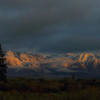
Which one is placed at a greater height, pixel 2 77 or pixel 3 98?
pixel 3 98

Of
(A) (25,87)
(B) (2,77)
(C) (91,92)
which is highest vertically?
(C) (91,92)

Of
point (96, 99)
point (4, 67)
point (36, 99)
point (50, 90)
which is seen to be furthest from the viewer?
point (4, 67)

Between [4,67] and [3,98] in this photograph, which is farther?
[4,67]

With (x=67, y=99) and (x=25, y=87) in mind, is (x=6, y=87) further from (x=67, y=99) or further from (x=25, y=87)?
(x=67, y=99)

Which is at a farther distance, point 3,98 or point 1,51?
point 1,51

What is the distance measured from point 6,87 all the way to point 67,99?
1189 centimetres

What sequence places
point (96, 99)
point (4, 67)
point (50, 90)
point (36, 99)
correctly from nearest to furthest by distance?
1. point (96, 99)
2. point (36, 99)
3. point (50, 90)
4. point (4, 67)

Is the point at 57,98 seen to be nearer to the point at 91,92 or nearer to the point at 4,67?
the point at 91,92

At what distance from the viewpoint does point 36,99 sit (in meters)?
15.9

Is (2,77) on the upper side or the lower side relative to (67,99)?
lower

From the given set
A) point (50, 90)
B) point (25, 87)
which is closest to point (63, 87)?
point (50, 90)

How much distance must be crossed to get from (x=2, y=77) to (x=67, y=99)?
41.4 meters

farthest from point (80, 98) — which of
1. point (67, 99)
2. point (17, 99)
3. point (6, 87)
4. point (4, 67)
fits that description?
point (4, 67)

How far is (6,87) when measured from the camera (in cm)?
2580
